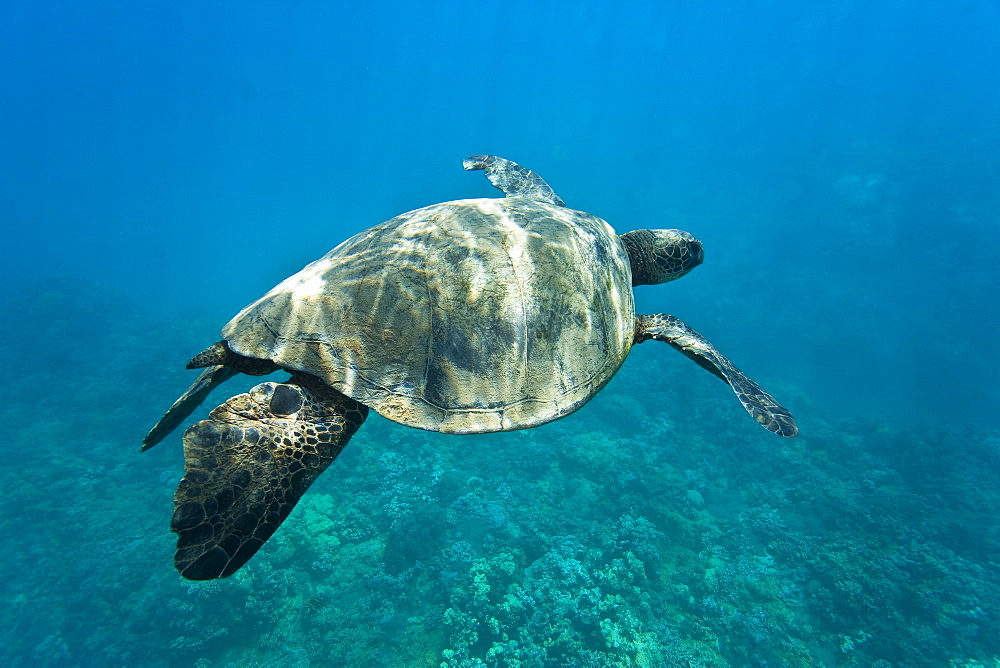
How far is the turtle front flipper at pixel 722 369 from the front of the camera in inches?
161

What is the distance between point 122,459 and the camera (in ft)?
53.6

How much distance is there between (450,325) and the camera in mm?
3359

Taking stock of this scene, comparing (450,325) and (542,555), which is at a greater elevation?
(450,325)

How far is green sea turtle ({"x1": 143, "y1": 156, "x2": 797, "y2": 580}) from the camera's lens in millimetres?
2771

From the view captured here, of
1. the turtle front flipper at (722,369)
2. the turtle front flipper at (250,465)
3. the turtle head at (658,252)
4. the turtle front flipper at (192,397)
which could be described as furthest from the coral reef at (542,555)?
the turtle front flipper at (250,465)

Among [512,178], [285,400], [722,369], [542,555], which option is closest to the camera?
[285,400]

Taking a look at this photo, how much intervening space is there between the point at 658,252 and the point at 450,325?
370cm

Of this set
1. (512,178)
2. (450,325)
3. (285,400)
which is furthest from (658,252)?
(285,400)

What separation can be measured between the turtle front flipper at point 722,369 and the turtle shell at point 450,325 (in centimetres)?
107

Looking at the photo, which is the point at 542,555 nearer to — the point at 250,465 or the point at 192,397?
the point at 192,397

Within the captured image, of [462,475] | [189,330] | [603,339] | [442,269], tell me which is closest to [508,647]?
[462,475]

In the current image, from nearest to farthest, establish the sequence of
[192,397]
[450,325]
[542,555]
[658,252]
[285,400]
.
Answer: [285,400], [450,325], [192,397], [658,252], [542,555]

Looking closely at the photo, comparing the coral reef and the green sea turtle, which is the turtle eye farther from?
the coral reef

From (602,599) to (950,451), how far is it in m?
16.5
